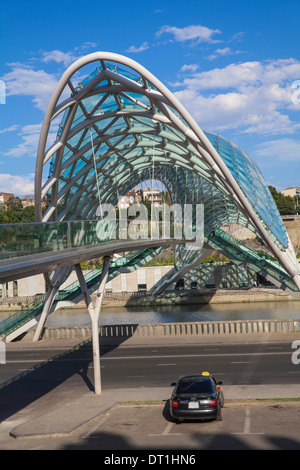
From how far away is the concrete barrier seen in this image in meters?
36.7

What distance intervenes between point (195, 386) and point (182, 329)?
65.8 ft

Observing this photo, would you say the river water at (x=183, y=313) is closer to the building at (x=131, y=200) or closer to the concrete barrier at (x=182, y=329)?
the building at (x=131, y=200)

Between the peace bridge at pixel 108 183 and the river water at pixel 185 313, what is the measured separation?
21.2 feet

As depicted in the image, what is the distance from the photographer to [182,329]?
123ft

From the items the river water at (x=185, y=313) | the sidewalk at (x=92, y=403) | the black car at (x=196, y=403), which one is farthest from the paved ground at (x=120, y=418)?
the river water at (x=185, y=313)

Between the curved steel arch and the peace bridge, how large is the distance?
0.07 meters

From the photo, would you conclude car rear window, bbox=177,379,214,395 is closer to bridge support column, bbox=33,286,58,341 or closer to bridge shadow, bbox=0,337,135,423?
bridge shadow, bbox=0,337,135,423

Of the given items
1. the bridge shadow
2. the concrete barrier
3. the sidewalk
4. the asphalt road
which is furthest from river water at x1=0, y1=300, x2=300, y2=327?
the sidewalk

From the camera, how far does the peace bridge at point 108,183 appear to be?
66.4ft

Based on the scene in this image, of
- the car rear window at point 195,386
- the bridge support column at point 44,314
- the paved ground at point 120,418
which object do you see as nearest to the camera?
the paved ground at point 120,418

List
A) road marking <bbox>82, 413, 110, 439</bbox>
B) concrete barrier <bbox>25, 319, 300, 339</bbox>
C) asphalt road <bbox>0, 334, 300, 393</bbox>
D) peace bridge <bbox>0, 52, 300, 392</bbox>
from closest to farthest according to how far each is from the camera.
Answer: road marking <bbox>82, 413, 110, 439</bbox> < peace bridge <bbox>0, 52, 300, 392</bbox> < asphalt road <bbox>0, 334, 300, 393</bbox> < concrete barrier <bbox>25, 319, 300, 339</bbox>
